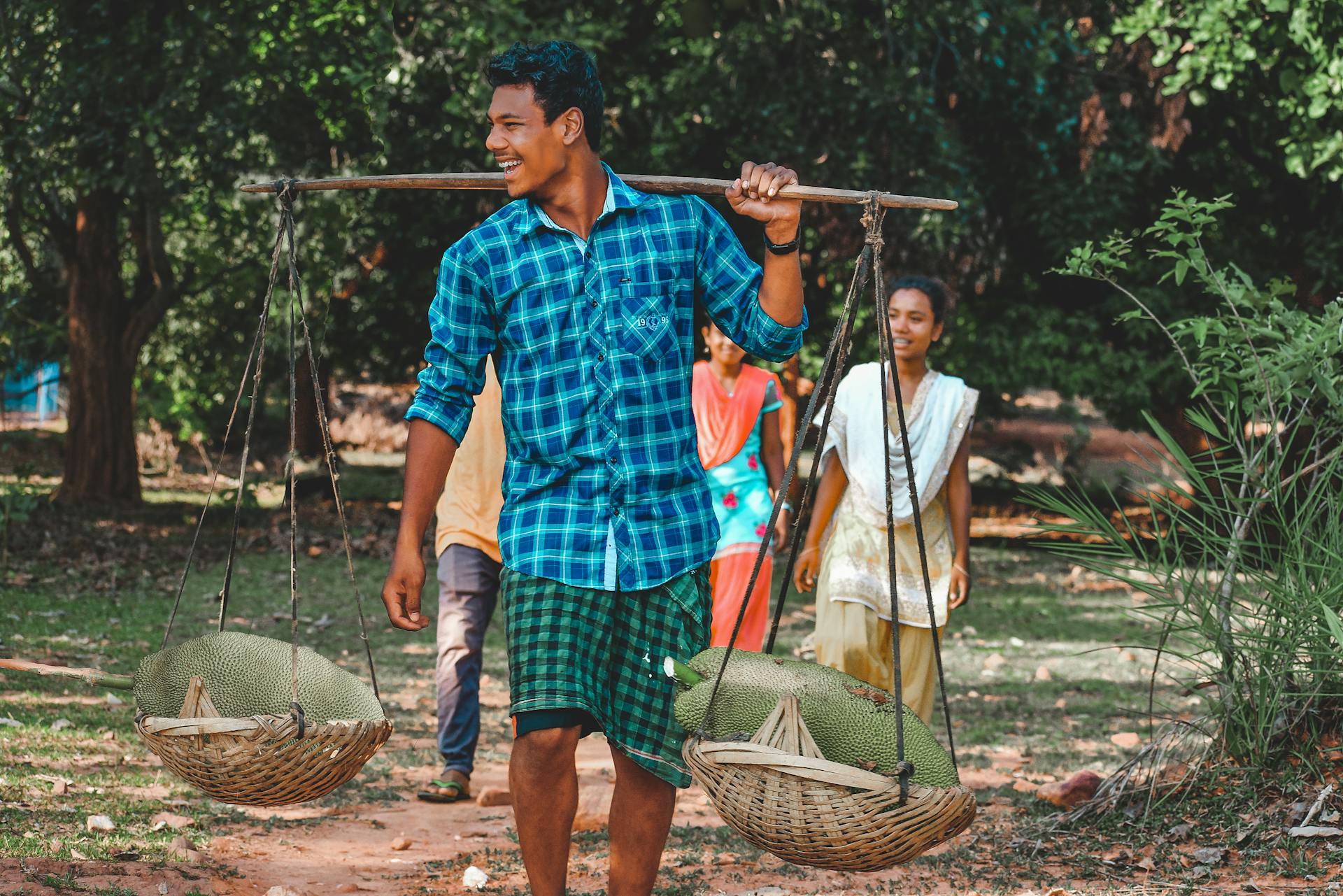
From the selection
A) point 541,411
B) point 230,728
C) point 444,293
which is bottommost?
point 230,728

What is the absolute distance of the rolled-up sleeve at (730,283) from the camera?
10.3ft

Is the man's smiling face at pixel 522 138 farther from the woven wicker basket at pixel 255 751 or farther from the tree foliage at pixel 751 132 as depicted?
the tree foliage at pixel 751 132

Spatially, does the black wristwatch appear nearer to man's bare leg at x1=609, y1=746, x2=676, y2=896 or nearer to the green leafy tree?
man's bare leg at x1=609, y1=746, x2=676, y2=896

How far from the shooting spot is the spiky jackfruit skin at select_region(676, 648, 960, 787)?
270cm

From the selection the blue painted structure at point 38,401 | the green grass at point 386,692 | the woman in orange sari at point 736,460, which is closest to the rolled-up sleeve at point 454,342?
the green grass at point 386,692

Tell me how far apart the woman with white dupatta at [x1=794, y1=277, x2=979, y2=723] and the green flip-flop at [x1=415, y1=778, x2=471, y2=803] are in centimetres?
140

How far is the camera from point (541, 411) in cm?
297

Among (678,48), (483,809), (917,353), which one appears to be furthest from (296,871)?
(678,48)

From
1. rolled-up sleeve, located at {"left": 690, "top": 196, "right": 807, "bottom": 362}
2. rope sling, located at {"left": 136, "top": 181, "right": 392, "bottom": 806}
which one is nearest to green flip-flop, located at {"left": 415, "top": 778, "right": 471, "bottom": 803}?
rope sling, located at {"left": 136, "top": 181, "right": 392, "bottom": 806}

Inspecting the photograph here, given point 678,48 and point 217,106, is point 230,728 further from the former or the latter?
point 678,48

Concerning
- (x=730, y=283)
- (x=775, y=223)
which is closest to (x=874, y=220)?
(x=775, y=223)

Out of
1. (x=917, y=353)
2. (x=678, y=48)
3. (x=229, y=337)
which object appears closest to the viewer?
(x=917, y=353)

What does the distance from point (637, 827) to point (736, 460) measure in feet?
8.82

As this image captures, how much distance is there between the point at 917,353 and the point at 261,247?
10.1 meters
